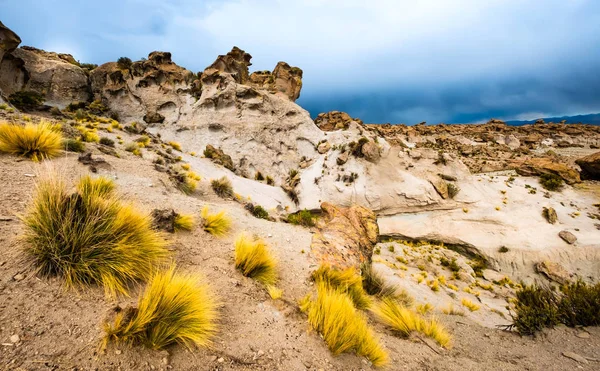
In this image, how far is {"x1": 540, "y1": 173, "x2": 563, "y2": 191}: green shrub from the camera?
16422mm

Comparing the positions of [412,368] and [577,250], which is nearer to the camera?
[412,368]

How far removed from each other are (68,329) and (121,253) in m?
0.88

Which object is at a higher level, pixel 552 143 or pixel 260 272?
pixel 552 143

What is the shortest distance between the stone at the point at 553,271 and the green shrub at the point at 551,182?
26.8ft

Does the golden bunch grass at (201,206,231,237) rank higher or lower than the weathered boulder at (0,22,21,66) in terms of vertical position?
lower

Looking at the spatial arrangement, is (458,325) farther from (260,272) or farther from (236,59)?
(236,59)

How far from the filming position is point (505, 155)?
32188 millimetres

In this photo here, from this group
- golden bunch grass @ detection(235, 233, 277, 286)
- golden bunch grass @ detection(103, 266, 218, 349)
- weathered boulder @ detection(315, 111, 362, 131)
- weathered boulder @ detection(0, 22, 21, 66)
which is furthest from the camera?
weathered boulder @ detection(315, 111, 362, 131)

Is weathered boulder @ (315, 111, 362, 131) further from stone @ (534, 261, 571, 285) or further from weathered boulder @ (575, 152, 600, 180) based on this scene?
weathered boulder @ (575, 152, 600, 180)

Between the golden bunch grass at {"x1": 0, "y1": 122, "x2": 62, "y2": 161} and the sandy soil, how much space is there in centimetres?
37

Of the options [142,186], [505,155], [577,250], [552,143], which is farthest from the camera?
[552,143]

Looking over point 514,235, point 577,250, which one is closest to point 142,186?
point 514,235

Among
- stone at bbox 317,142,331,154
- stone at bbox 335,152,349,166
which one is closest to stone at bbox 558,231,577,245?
stone at bbox 335,152,349,166

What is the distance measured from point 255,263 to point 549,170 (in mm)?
24577
